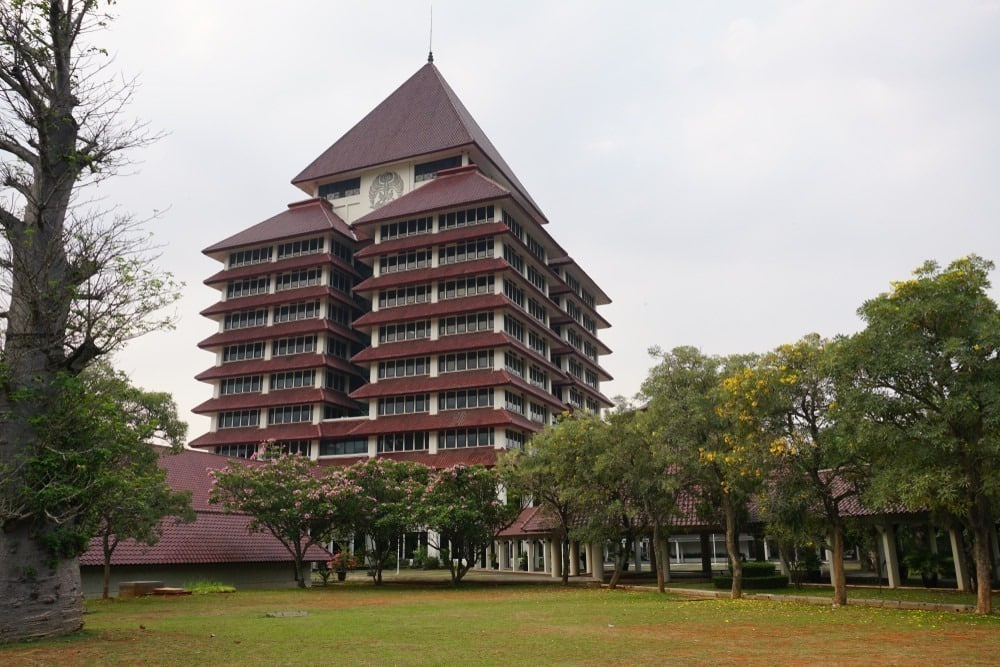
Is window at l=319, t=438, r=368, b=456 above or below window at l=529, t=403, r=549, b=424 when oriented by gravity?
below

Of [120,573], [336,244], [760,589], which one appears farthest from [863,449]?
[336,244]

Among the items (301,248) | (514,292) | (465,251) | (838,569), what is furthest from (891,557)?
(301,248)

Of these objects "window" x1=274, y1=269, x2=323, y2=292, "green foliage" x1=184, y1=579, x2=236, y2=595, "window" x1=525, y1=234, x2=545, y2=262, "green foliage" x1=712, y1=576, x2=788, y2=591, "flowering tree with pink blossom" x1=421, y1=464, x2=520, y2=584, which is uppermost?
→ "window" x1=525, y1=234, x2=545, y2=262

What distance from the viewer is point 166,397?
3556cm

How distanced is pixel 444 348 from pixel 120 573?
107 feet

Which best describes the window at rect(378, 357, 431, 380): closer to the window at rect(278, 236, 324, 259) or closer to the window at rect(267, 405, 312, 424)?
the window at rect(267, 405, 312, 424)

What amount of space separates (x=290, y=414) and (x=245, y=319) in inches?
427

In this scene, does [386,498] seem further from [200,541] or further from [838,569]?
[838,569]

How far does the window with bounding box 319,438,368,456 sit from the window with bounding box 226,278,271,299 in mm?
16158

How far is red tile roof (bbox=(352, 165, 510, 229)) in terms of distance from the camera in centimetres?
6712

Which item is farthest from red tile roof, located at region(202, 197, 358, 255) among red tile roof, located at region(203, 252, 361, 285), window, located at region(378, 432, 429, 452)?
window, located at region(378, 432, 429, 452)

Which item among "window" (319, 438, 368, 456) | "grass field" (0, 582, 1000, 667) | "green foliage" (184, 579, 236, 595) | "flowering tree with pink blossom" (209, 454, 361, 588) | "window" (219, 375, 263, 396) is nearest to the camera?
"grass field" (0, 582, 1000, 667)

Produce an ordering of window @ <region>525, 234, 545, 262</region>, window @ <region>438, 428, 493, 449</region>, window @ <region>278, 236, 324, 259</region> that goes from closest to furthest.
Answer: window @ <region>438, 428, 493, 449</region>, window @ <region>525, 234, 545, 262</region>, window @ <region>278, 236, 324, 259</region>

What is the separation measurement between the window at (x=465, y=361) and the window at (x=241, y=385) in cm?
1819
